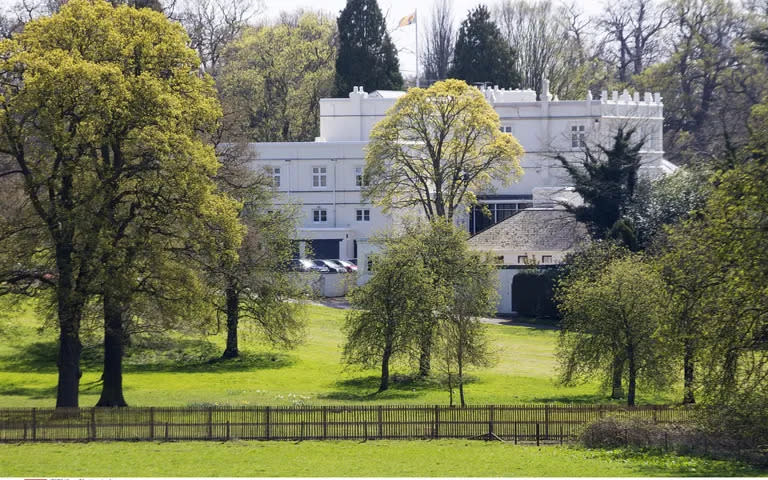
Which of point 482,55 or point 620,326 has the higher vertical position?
point 482,55

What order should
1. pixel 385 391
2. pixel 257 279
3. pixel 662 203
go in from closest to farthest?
1. pixel 385 391
2. pixel 257 279
3. pixel 662 203

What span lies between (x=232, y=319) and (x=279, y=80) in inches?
2246

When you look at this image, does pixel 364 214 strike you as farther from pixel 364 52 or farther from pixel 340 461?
pixel 340 461

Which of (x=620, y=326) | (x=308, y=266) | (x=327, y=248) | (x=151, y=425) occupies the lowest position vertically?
(x=151, y=425)

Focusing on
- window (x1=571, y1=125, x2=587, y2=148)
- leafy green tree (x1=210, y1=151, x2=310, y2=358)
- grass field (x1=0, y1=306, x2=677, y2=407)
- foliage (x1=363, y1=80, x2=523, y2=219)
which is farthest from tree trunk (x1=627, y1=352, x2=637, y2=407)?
window (x1=571, y1=125, x2=587, y2=148)

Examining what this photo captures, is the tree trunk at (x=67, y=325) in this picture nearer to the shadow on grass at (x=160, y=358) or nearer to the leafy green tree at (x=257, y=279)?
the shadow on grass at (x=160, y=358)

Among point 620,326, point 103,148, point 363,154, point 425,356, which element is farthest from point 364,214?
point 103,148

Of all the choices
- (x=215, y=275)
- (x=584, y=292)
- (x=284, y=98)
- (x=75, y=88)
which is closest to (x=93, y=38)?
(x=75, y=88)

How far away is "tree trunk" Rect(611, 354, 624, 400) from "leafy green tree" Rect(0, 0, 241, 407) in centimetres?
1428

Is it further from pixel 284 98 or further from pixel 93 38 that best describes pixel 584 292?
pixel 284 98

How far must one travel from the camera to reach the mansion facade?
86.8 metres

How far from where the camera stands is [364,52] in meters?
105

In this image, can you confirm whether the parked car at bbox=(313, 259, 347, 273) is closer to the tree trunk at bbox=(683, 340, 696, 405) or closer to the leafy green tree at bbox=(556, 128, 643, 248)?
the leafy green tree at bbox=(556, 128, 643, 248)

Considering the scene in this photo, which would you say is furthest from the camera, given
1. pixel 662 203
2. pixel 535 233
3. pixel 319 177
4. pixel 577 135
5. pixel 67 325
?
pixel 577 135
